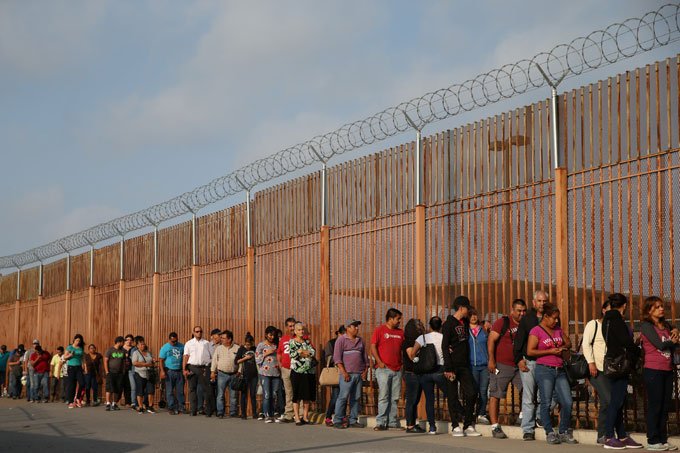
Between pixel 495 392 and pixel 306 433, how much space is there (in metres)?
2.77

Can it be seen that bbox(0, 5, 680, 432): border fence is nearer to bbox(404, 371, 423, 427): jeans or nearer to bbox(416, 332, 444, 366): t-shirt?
bbox(416, 332, 444, 366): t-shirt

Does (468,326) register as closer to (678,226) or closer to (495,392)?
(495,392)

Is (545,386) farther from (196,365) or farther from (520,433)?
(196,365)

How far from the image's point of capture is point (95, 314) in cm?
3269

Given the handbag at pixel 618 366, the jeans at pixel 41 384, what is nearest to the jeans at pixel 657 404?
the handbag at pixel 618 366

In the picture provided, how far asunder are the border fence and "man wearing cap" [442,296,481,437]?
0.99m

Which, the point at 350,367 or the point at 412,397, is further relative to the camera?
the point at 350,367

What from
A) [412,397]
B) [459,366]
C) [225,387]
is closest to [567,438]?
[459,366]

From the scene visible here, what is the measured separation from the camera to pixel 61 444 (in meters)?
14.5

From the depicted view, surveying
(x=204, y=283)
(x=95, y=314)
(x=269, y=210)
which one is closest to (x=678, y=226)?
(x=269, y=210)

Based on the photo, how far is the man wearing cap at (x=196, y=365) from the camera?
73.1ft

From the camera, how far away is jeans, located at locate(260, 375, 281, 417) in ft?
63.3

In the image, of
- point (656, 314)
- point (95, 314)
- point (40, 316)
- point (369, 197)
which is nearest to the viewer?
point (656, 314)

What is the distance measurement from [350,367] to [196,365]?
5.96 meters
